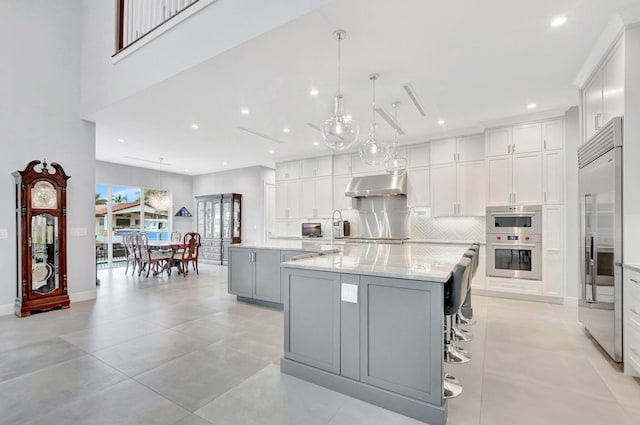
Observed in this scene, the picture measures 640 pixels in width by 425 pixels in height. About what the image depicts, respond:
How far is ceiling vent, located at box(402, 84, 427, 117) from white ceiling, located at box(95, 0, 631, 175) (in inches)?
3.0

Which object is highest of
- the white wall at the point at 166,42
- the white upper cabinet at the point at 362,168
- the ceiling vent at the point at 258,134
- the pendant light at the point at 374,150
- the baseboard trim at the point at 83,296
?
the white wall at the point at 166,42

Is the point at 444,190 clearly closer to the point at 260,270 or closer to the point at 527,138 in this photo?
the point at 527,138

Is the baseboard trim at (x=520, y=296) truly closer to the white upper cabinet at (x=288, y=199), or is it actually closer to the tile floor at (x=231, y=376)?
the tile floor at (x=231, y=376)

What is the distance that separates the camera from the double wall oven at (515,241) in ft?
15.4

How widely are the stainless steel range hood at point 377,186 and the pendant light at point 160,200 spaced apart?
6.04 meters

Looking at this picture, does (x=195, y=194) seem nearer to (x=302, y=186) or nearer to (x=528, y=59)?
(x=302, y=186)

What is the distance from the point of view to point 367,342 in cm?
211

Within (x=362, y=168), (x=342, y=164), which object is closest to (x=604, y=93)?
(x=362, y=168)

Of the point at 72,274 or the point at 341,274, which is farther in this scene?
the point at 72,274

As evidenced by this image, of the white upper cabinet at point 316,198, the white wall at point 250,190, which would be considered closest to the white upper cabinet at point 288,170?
the white upper cabinet at point 316,198

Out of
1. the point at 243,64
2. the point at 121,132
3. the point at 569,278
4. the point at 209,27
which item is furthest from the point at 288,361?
the point at 121,132

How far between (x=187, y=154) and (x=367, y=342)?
6.58 m

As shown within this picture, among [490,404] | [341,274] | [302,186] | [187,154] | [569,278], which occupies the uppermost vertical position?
[187,154]

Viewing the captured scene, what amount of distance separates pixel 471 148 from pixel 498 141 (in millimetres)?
459
